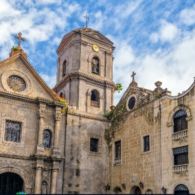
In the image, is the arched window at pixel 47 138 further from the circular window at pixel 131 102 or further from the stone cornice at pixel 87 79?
the circular window at pixel 131 102

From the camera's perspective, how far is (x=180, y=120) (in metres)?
26.5

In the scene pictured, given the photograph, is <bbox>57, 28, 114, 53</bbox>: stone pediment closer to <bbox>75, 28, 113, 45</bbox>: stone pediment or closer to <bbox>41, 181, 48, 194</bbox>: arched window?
<bbox>75, 28, 113, 45</bbox>: stone pediment

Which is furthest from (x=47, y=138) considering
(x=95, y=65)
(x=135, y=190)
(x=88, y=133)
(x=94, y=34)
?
(x=94, y=34)

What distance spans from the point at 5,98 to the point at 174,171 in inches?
520

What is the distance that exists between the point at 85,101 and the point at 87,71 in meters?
2.82

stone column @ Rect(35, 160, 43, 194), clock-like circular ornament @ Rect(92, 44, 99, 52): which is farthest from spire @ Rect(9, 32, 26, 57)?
stone column @ Rect(35, 160, 43, 194)

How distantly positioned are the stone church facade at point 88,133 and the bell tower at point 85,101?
0.08 meters

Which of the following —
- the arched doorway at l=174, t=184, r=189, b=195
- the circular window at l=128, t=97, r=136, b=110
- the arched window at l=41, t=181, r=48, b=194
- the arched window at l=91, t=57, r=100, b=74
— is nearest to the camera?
the arched doorway at l=174, t=184, r=189, b=195

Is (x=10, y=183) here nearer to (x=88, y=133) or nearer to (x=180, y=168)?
(x=88, y=133)

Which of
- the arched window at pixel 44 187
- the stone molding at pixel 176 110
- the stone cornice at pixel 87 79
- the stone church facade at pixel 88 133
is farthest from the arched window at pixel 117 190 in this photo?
the stone cornice at pixel 87 79

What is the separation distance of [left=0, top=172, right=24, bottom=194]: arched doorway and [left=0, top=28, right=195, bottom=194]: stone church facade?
2.8 inches

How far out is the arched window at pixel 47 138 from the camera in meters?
29.5

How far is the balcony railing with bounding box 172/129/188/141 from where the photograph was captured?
25603 mm

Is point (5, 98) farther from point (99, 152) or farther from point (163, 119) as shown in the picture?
point (163, 119)
